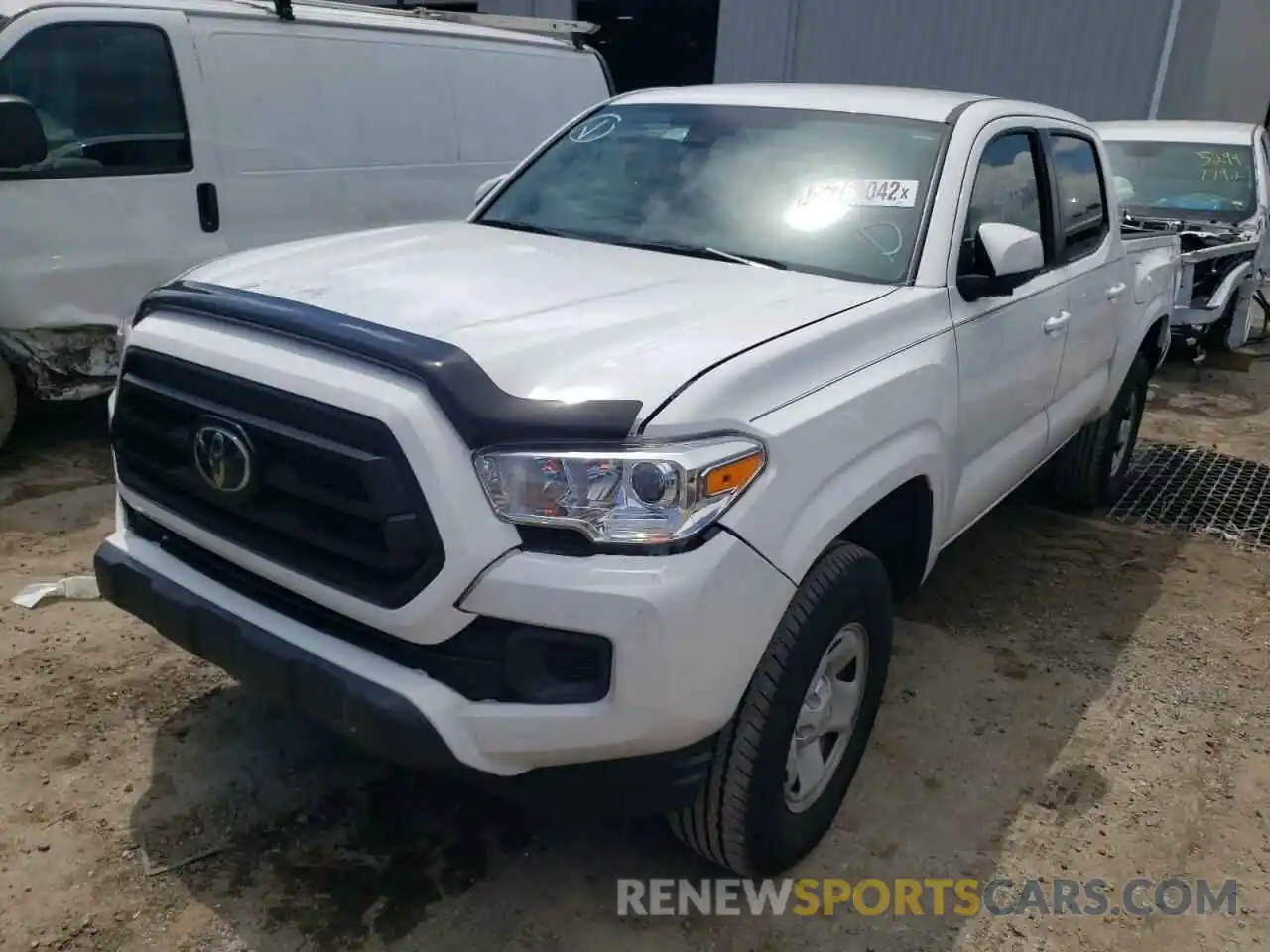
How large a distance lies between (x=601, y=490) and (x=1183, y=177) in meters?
8.31

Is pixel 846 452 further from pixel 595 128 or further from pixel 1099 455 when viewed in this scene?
pixel 1099 455

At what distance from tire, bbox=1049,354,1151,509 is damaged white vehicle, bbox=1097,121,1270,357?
2722 millimetres

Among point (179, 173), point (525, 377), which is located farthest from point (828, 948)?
point (179, 173)

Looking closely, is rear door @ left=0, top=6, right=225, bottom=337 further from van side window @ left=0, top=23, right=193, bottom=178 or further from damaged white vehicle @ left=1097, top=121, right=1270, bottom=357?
damaged white vehicle @ left=1097, top=121, right=1270, bottom=357

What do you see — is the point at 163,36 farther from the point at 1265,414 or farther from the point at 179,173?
the point at 1265,414

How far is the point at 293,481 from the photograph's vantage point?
218 cm

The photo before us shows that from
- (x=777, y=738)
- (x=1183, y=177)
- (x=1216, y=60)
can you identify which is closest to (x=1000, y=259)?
(x=777, y=738)

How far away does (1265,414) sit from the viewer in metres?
7.36

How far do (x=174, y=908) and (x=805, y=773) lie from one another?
4.86ft

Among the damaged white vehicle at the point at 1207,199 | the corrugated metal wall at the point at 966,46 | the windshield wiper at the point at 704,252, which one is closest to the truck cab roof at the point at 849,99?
the windshield wiper at the point at 704,252

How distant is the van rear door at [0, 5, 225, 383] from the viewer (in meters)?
4.56

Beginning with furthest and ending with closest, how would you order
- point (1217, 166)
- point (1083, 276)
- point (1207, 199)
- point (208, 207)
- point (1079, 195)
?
point (1217, 166), point (1207, 199), point (208, 207), point (1079, 195), point (1083, 276)

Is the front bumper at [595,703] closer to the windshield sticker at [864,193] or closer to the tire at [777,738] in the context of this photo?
the tire at [777,738]

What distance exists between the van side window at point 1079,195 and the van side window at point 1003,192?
22cm
